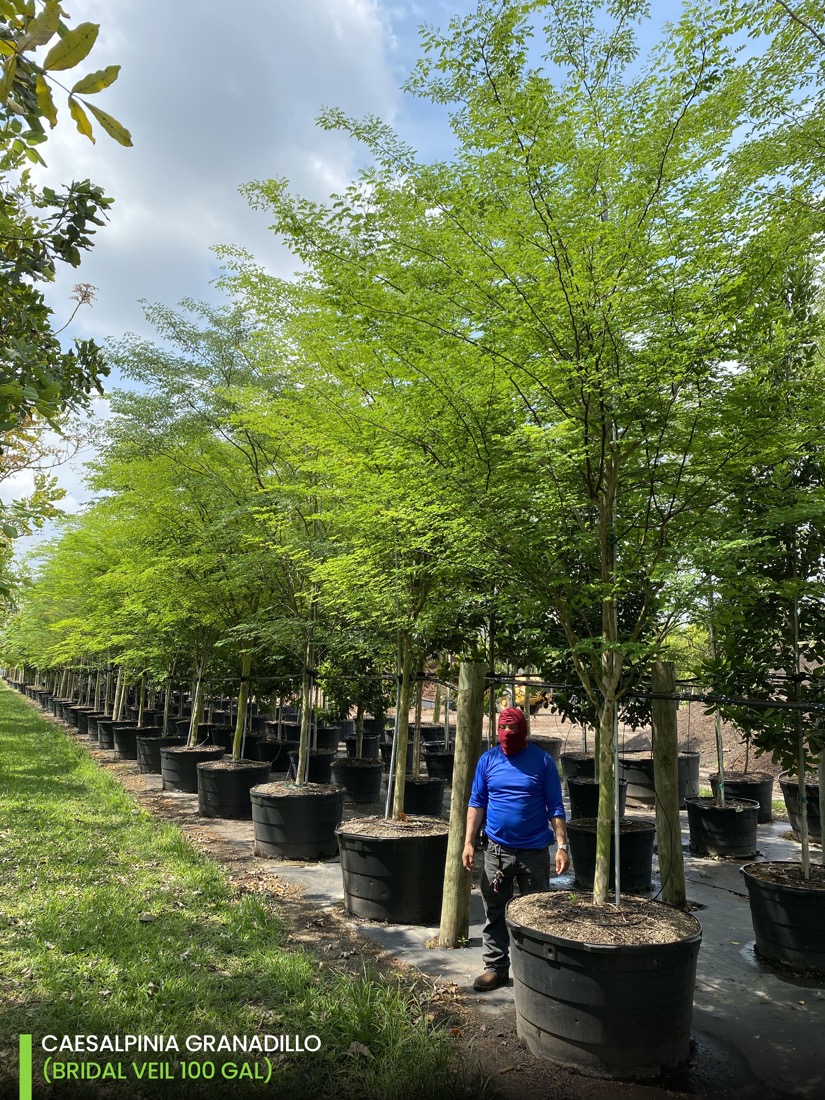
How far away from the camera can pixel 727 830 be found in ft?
24.1

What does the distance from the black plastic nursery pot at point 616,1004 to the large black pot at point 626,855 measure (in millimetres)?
2925

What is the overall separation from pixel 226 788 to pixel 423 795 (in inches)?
97.9

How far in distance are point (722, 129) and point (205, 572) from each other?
24.4 feet

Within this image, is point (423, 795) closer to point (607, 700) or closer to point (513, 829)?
point (513, 829)

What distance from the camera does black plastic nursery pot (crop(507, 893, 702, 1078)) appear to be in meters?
3.05

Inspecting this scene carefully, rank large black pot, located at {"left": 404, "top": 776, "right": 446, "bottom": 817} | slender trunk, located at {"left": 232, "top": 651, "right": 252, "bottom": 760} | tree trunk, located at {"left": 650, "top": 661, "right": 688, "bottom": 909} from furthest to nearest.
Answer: slender trunk, located at {"left": 232, "top": 651, "right": 252, "bottom": 760}, large black pot, located at {"left": 404, "top": 776, "right": 446, "bottom": 817}, tree trunk, located at {"left": 650, "top": 661, "right": 688, "bottom": 909}

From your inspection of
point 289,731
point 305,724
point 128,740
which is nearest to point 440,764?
point 305,724

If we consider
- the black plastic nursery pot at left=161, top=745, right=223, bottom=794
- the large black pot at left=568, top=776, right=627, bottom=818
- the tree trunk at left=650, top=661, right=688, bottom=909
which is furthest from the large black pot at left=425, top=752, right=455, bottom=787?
the tree trunk at left=650, top=661, right=688, bottom=909

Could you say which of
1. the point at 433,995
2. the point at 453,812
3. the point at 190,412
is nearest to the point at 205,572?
the point at 190,412

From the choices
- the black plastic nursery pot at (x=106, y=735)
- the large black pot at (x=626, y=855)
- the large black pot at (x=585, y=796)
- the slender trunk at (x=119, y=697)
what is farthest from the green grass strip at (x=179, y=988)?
the slender trunk at (x=119, y=697)

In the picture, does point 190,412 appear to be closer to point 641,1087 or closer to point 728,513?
point 728,513

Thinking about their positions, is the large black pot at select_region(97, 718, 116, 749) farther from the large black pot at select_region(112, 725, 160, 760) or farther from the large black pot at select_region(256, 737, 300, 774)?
the large black pot at select_region(256, 737, 300, 774)

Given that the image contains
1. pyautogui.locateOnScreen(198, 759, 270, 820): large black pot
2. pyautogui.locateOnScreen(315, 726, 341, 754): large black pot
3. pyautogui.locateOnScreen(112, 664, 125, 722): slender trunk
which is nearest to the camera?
pyautogui.locateOnScreen(198, 759, 270, 820): large black pot

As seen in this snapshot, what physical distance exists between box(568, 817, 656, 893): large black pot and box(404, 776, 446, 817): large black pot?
287 cm
